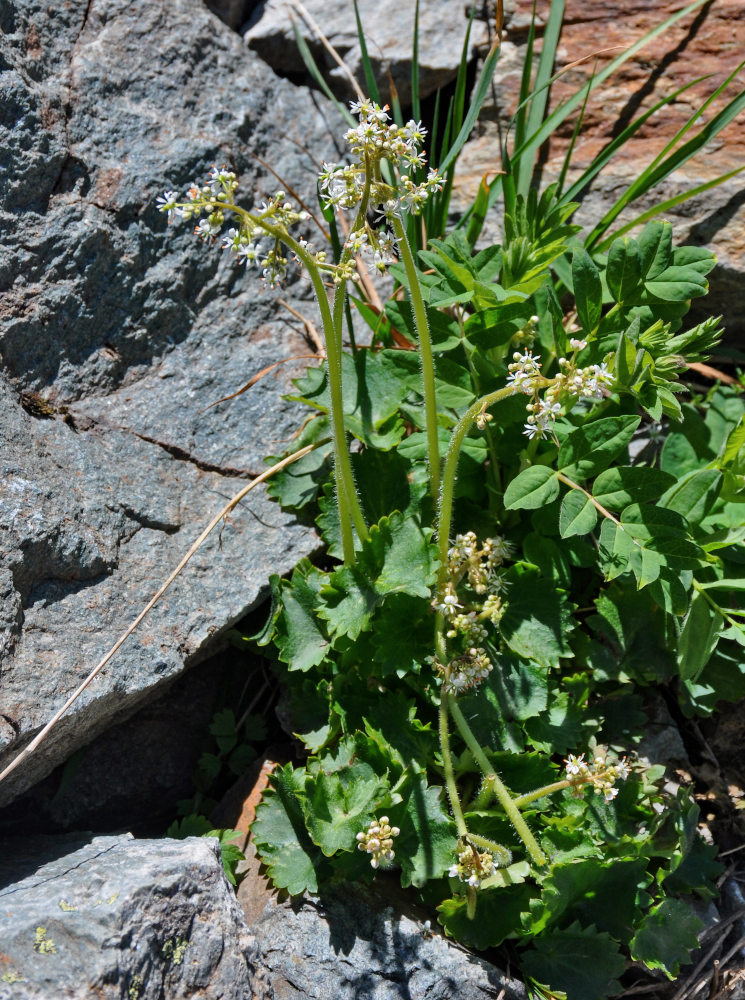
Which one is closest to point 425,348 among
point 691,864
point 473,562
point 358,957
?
point 473,562

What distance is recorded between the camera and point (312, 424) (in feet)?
10.9

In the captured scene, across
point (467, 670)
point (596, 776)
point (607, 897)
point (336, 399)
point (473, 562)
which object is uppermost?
point (336, 399)

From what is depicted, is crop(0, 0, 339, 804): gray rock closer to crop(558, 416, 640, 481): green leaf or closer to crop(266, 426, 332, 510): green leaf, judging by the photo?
crop(266, 426, 332, 510): green leaf

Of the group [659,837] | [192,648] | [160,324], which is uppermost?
[160,324]

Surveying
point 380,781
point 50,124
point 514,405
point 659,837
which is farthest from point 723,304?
point 50,124

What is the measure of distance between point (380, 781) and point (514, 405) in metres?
1.36

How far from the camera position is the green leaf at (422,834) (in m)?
2.71

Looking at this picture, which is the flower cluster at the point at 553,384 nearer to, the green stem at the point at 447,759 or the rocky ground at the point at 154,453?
the green stem at the point at 447,759

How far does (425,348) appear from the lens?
8.58ft

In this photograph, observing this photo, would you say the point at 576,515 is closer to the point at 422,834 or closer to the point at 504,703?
the point at 504,703

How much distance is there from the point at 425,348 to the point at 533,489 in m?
0.59

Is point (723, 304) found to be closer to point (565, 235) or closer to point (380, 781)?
point (565, 235)

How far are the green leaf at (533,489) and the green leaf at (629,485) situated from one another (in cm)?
15

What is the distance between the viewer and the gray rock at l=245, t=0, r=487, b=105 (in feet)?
13.7
